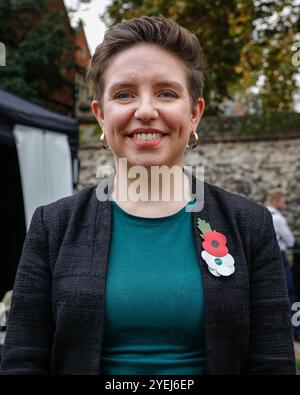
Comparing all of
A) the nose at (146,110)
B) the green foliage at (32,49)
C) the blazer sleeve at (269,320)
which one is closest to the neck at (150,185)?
the nose at (146,110)

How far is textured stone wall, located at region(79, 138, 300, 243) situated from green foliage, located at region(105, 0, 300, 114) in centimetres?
95

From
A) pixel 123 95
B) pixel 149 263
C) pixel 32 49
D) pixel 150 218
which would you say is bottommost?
pixel 149 263

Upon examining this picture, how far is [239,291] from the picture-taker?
4.02 ft

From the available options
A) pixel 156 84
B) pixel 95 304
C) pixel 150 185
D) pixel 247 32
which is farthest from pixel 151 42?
pixel 247 32

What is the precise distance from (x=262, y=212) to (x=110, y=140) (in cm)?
40

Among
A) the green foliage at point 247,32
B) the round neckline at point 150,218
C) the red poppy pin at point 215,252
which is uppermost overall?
the green foliage at point 247,32

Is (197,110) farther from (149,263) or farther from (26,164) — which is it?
(26,164)

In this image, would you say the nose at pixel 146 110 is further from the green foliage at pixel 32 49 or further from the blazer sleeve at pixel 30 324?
the green foliage at pixel 32 49

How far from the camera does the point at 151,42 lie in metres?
1.31

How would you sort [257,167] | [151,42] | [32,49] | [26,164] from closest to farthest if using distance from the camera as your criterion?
[151,42]
[26,164]
[257,167]
[32,49]

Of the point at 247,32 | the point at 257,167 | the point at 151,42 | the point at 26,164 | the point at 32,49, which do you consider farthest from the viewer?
the point at 32,49

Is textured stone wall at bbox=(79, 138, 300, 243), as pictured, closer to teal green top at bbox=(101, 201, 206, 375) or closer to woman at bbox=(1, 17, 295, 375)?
woman at bbox=(1, 17, 295, 375)

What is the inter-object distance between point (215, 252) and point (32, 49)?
954cm

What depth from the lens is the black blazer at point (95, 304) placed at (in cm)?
119
